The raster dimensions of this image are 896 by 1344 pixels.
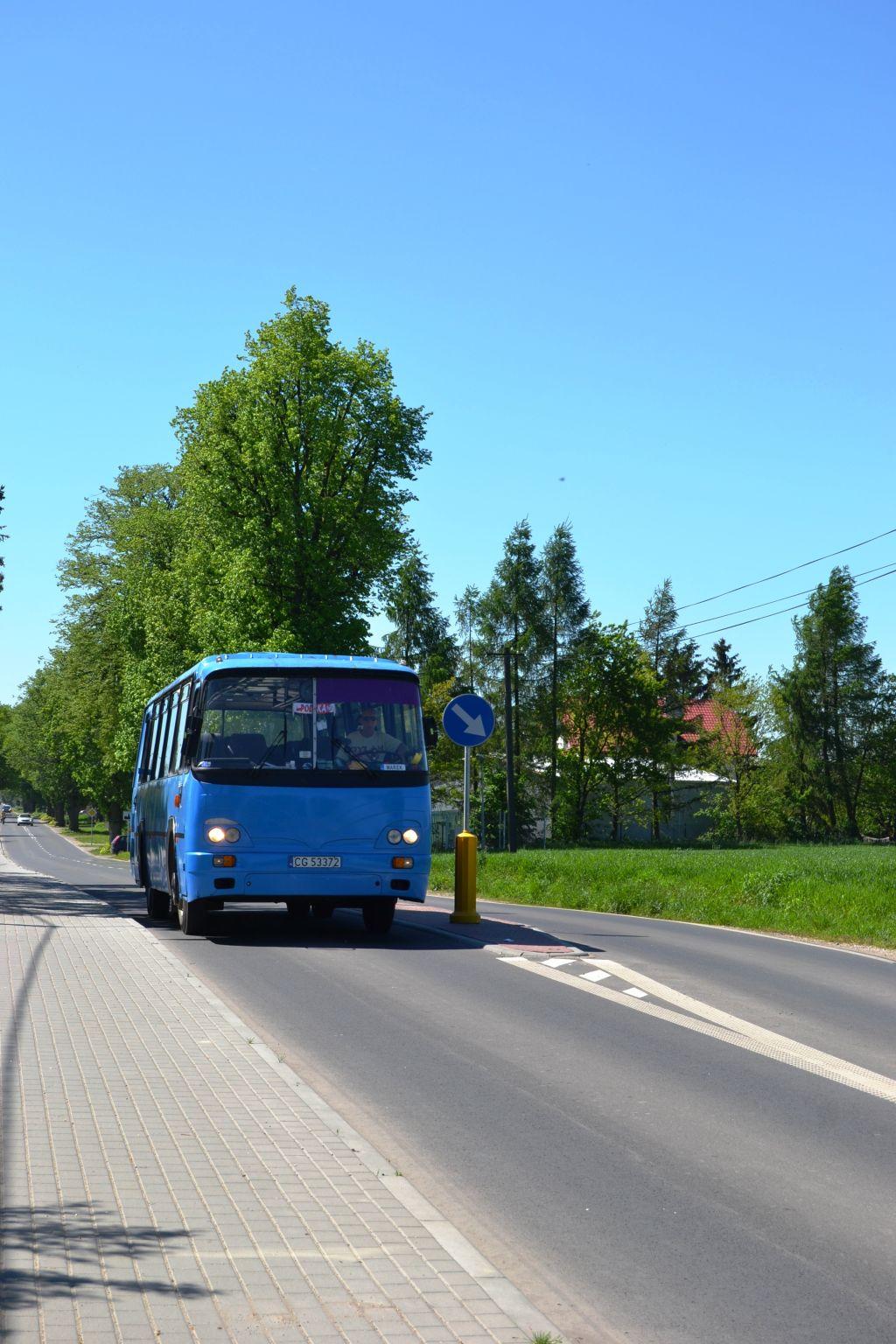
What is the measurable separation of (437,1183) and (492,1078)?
2349mm

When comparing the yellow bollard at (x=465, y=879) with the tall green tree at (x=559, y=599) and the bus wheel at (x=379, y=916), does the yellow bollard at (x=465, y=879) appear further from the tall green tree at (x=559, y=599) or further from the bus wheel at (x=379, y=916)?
the tall green tree at (x=559, y=599)

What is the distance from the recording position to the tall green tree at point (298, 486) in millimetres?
46250

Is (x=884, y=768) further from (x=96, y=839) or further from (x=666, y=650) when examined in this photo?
(x=96, y=839)

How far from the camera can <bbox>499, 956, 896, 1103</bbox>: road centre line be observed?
878 cm

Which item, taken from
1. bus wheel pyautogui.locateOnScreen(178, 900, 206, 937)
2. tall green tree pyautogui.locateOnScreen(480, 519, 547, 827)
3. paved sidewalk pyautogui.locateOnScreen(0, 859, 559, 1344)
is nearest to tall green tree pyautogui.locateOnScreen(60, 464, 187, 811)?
tall green tree pyautogui.locateOnScreen(480, 519, 547, 827)

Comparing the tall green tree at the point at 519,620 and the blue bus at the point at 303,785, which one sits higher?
the tall green tree at the point at 519,620

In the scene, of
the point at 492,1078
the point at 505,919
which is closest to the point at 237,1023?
the point at 492,1078

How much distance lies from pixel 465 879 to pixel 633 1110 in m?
10.7

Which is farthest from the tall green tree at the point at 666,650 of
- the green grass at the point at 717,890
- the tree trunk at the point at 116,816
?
the green grass at the point at 717,890

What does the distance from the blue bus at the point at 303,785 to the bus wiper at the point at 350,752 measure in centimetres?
1

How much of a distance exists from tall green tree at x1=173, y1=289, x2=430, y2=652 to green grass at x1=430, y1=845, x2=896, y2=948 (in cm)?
1179

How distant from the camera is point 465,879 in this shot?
731 inches

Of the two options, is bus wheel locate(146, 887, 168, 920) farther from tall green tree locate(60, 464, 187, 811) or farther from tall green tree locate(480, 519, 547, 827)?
tall green tree locate(480, 519, 547, 827)

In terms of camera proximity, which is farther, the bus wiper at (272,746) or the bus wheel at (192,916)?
the bus wheel at (192,916)
